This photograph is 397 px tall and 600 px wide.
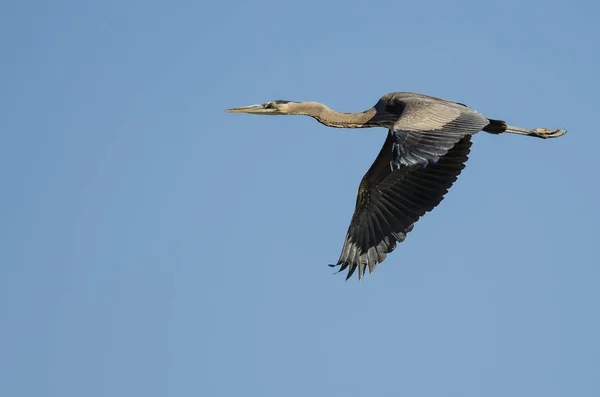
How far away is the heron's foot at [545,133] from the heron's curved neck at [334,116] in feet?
8.32

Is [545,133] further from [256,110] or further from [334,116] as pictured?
[256,110]

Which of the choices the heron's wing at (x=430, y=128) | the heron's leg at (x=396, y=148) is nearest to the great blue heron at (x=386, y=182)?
the heron's wing at (x=430, y=128)

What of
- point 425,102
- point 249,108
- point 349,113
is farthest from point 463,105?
point 249,108

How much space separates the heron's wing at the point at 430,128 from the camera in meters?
14.6

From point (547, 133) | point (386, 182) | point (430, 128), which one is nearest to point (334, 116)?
point (386, 182)

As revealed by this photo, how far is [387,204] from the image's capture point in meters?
18.0

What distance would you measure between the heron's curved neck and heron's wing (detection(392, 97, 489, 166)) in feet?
3.71

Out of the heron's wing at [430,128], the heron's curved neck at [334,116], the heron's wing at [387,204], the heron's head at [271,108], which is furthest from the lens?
the heron's head at [271,108]

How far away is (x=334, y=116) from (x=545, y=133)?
3.33 metres

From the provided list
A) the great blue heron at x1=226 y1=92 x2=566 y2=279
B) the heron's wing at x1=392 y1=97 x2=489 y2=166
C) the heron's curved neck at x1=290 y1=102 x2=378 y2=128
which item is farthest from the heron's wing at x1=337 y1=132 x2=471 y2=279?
the heron's wing at x1=392 y1=97 x2=489 y2=166

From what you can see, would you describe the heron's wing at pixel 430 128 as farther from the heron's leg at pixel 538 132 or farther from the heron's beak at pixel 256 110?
the heron's beak at pixel 256 110

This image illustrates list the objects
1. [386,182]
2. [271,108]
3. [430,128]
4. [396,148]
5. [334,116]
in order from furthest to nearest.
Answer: [271,108], [386,182], [334,116], [430,128], [396,148]

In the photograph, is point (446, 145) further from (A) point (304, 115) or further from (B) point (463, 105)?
(A) point (304, 115)

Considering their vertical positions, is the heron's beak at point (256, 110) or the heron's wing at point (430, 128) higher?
the heron's beak at point (256, 110)
